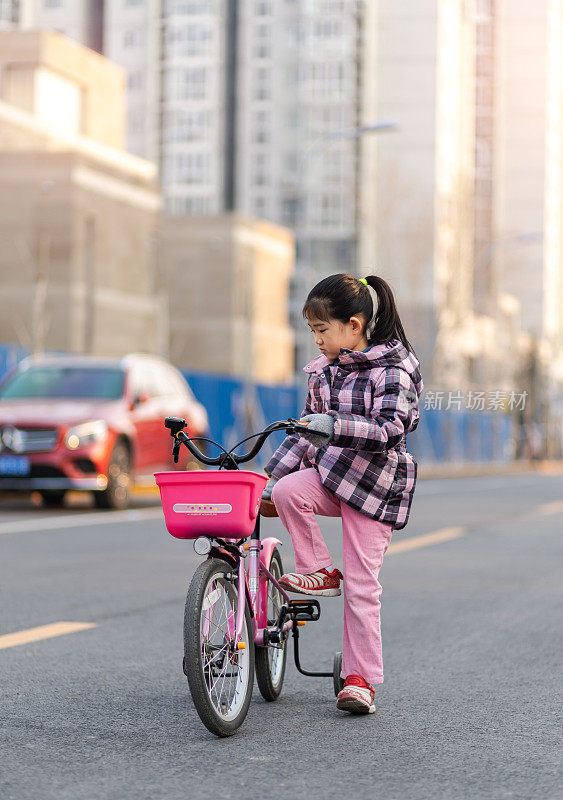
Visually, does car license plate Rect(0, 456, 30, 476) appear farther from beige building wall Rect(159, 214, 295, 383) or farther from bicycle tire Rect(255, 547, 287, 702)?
beige building wall Rect(159, 214, 295, 383)

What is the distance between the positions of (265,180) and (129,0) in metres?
16.6

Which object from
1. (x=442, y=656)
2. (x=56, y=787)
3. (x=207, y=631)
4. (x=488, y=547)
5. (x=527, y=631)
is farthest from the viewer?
(x=488, y=547)

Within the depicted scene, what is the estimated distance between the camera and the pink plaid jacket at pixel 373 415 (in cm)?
522

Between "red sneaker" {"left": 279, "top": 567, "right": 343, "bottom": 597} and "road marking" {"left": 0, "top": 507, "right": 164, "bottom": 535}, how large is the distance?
8.76m

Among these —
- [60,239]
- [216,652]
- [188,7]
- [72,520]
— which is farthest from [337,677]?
[188,7]

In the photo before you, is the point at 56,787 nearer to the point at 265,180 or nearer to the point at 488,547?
the point at 488,547

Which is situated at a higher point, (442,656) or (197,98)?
(197,98)

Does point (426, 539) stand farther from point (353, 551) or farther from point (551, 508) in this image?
point (353, 551)

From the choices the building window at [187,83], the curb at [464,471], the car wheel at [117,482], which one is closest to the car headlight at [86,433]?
the car wheel at [117,482]

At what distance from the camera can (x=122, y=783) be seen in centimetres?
433

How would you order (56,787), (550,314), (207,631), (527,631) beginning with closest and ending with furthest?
1. (56,787)
2. (207,631)
3. (527,631)
4. (550,314)

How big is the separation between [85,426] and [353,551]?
37.8 ft

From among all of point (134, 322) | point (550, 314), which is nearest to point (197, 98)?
point (550, 314)

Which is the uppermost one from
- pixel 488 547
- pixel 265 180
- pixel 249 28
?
pixel 249 28
